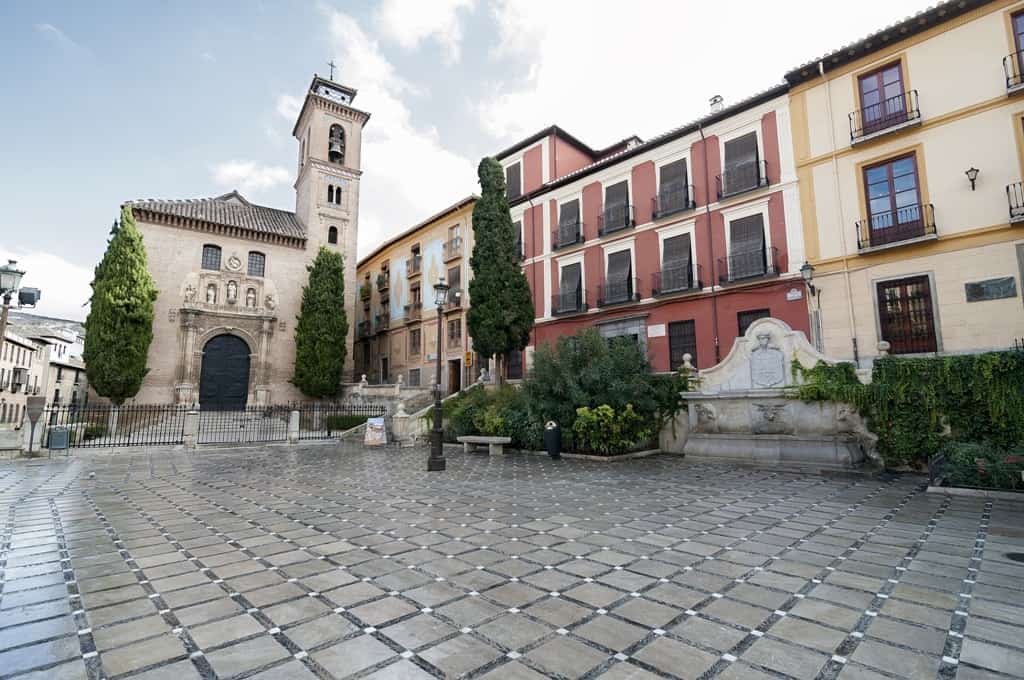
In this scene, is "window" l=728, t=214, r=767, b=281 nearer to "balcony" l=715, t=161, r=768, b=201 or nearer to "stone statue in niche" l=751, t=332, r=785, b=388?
"balcony" l=715, t=161, r=768, b=201

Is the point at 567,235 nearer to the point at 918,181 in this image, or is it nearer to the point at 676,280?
the point at 676,280

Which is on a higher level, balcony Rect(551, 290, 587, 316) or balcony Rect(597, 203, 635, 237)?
balcony Rect(597, 203, 635, 237)

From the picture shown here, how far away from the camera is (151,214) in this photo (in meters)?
25.7

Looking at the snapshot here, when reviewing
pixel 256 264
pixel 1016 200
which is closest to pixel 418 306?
pixel 256 264

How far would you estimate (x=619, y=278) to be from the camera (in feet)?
66.7

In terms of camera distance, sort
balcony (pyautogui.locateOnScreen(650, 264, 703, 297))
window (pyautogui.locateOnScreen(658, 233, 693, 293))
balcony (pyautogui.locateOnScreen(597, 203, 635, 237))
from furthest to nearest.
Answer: balcony (pyautogui.locateOnScreen(597, 203, 635, 237)) < window (pyautogui.locateOnScreen(658, 233, 693, 293)) < balcony (pyautogui.locateOnScreen(650, 264, 703, 297))

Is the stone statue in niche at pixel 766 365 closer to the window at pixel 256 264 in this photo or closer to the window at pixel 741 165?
the window at pixel 741 165

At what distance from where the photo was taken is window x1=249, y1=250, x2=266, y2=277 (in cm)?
2855

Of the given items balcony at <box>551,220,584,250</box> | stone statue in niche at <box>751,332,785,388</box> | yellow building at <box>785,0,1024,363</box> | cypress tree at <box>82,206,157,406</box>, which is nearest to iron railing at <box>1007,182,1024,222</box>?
yellow building at <box>785,0,1024,363</box>

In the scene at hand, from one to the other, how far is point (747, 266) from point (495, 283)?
32.1 ft

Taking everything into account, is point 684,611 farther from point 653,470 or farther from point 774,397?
point 774,397

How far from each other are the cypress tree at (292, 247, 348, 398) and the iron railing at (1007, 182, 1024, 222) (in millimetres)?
28148

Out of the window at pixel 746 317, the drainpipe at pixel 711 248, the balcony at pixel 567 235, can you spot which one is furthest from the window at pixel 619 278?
the window at pixel 746 317

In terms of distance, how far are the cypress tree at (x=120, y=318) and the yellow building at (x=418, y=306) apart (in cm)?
1353
